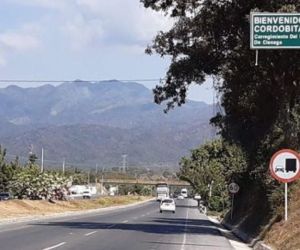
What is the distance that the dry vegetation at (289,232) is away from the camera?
21303 millimetres

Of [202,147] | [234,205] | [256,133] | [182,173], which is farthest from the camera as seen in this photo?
[182,173]

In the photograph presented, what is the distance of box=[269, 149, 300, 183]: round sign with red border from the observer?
838 inches

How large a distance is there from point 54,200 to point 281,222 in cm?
5348

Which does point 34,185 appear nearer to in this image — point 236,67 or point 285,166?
point 236,67

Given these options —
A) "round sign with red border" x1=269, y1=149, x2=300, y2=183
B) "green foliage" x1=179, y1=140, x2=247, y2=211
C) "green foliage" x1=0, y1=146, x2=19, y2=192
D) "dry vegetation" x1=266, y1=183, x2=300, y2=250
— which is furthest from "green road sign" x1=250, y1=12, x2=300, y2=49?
"green foliage" x1=0, y1=146, x2=19, y2=192

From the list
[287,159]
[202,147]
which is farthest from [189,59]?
[202,147]

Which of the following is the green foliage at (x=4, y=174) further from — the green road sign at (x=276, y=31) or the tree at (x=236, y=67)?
the green road sign at (x=276, y=31)

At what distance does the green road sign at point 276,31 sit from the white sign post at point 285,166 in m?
3.71

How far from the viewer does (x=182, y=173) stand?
146250mm

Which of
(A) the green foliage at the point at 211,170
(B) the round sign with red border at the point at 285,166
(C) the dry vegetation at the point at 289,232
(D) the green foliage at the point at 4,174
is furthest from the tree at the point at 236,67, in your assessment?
(D) the green foliage at the point at 4,174

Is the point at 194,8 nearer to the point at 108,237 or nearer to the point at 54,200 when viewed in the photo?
the point at 108,237

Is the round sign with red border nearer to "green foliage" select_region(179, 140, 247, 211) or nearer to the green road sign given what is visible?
the green road sign

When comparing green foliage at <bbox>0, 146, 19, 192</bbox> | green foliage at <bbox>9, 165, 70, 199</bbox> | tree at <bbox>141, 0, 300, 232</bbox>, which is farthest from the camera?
green foliage at <bbox>0, 146, 19, 192</bbox>

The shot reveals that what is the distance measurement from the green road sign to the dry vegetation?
5.55 m
